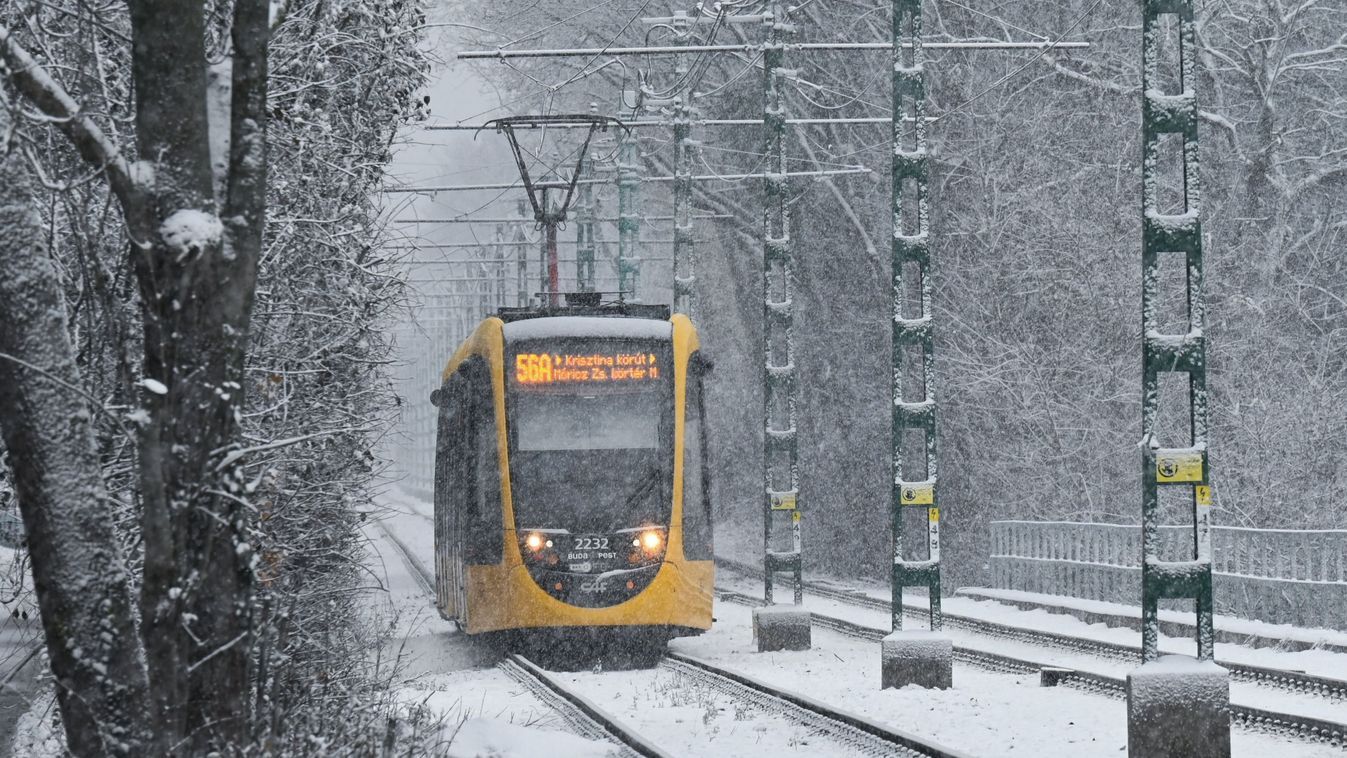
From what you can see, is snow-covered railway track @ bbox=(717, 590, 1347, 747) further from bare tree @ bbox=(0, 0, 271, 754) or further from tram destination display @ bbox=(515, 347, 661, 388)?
bare tree @ bbox=(0, 0, 271, 754)

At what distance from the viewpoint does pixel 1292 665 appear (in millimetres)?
14945

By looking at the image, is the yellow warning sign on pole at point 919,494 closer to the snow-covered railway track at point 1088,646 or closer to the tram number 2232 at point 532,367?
the snow-covered railway track at point 1088,646

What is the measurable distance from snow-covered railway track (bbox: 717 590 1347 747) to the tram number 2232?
4.69 m

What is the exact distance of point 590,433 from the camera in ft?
59.7

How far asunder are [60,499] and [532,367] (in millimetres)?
11579

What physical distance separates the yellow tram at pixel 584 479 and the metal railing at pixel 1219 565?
574 cm

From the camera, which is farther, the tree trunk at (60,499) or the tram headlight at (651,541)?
the tram headlight at (651,541)

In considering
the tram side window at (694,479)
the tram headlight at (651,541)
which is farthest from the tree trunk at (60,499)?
the tram side window at (694,479)

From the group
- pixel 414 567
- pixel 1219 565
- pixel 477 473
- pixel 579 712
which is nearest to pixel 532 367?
pixel 477 473

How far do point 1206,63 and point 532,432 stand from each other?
13.9 meters

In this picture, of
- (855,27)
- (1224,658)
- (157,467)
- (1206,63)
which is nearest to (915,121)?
(1224,658)

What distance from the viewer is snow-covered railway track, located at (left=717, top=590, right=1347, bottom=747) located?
11156mm

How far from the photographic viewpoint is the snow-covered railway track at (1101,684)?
1116 cm

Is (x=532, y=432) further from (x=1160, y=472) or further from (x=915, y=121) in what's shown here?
(x=1160, y=472)
